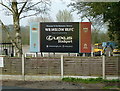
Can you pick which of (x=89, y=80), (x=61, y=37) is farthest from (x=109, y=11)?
(x=89, y=80)

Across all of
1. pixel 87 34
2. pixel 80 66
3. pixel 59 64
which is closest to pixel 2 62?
pixel 59 64

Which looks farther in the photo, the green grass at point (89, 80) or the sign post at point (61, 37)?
the sign post at point (61, 37)

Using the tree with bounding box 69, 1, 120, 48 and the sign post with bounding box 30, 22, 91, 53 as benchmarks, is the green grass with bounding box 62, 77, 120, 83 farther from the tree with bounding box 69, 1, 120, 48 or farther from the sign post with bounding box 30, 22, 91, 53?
the tree with bounding box 69, 1, 120, 48

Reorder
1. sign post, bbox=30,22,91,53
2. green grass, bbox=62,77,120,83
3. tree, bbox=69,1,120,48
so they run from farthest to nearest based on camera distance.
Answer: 1. sign post, bbox=30,22,91,53
2. tree, bbox=69,1,120,48
3. green grass, bbox=62,77,120,83

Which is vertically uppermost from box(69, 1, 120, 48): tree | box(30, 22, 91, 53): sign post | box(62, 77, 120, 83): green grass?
box(69, 1, 120, 48): tree

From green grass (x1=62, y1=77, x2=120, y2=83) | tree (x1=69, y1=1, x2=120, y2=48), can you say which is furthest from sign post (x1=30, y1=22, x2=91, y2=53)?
green grass (x1=62, y1=77, x2=120, y2=83)

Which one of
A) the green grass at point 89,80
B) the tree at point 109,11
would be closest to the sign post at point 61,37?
the tree at point 109,11

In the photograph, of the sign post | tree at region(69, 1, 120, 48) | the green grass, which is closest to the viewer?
the green grass

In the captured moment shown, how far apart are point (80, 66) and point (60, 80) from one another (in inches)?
51.7

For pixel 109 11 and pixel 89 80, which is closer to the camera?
pixel 89 80

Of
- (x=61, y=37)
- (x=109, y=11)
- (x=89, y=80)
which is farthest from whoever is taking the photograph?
(x=61, y=37)

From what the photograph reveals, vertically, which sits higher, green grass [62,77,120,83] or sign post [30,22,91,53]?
sign post [30,22,91,53]

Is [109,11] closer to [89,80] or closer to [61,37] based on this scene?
[61,37]

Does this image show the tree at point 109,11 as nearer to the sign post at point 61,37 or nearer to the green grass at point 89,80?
the sign post at point 61,37
